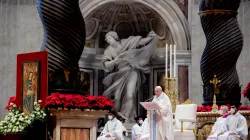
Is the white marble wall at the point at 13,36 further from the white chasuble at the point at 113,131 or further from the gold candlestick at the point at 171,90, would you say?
the gold candlestick at the point at 171,90

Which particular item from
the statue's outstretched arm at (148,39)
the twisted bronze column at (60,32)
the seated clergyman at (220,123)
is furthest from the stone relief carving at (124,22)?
the twisted bronze column at (60,32)

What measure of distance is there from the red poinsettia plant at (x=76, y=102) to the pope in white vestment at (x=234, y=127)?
2621mm

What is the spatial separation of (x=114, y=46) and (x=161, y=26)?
4.76 feet

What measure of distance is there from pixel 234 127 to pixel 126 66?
22.9 feet

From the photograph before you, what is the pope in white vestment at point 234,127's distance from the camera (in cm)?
1280

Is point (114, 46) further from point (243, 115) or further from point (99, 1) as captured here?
point (243, 115)

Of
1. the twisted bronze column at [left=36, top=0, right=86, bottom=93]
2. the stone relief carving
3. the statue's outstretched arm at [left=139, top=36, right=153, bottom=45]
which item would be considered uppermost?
the stone relief carving

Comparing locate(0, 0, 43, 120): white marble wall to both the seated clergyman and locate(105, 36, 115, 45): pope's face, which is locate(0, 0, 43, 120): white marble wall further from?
the seated clergyman

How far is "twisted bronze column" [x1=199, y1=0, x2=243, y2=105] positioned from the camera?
14148 millimetres

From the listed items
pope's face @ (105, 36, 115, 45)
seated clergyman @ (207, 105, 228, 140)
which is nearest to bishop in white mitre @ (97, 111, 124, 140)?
seated clergyman @ (207, 105, 228, 140)

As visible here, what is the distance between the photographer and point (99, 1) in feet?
62.7

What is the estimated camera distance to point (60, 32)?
441 inches

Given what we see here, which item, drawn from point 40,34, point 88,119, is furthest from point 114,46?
point 88,119

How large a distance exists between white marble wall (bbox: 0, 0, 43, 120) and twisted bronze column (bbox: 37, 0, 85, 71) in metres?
6.81
